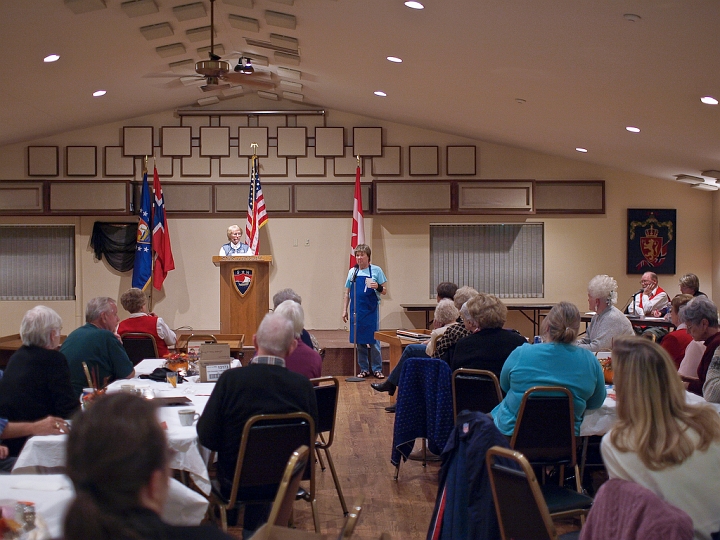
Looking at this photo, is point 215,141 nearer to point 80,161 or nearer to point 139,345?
point 80,161

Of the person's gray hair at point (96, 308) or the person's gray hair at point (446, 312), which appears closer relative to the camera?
the person's gray hair at point (96, 308)

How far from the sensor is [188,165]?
11062mm

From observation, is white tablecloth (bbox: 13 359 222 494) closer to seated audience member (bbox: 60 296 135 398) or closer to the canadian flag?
seated audience member (bbox: 60 296 135 398)

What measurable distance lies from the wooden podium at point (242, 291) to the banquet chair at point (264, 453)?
548 centimetres

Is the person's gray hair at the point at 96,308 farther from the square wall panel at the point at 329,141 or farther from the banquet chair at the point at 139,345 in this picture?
the square wall panel at the point at 329,141

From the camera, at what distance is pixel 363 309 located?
9.22m

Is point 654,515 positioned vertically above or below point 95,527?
below

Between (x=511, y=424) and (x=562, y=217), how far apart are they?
8.01 meters

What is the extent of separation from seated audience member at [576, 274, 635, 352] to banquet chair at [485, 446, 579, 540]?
10.3 ft

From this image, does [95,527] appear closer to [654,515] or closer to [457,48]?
[654,515]

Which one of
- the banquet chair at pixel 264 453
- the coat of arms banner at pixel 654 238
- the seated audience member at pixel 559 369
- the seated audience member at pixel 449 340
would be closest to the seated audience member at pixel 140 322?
the seated audience member at pixel 449 340

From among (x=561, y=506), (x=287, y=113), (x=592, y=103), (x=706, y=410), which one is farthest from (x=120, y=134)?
(x=706, y=410)

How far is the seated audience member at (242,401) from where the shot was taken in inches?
125

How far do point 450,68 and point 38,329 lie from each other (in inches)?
204
